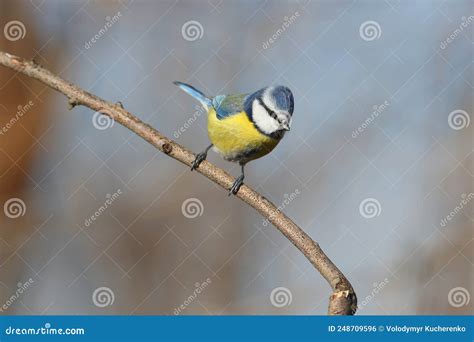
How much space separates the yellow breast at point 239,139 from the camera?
110 inches

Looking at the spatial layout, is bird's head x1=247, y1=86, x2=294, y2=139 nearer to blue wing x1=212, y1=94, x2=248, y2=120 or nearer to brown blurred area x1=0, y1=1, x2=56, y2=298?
blue wing x1=212, y1=94, x2=248, y2=120

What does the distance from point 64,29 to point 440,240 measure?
325 centimetres

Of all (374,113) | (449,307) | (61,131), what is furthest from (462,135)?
(61,131)

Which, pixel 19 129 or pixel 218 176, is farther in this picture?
pixel 19 129

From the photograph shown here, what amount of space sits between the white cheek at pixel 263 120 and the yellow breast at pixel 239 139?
34mm

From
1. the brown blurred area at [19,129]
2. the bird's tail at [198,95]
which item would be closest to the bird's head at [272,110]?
the bird's tail at [198,95]

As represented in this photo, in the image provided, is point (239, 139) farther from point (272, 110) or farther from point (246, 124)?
point (272, 110)

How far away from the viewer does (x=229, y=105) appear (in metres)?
2.91

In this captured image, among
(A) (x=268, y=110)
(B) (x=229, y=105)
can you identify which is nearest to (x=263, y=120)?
(A) (x=268, y=110)

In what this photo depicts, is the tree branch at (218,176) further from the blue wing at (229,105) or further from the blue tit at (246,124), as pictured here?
the blue wing at (229,105)

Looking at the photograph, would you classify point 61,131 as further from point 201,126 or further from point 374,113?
point 374,113

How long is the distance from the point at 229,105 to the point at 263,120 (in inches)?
10.3

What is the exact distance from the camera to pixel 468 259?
16.1 feet
